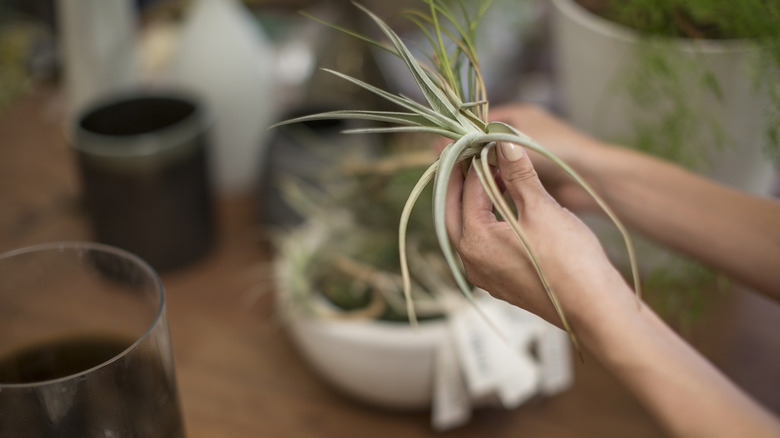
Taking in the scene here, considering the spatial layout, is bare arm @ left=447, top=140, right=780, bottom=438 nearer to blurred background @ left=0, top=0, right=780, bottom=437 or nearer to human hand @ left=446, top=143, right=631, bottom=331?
human hand @ left=446, top=143, right=631, bottom=331

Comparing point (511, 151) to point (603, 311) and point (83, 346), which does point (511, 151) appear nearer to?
point (603, 311)

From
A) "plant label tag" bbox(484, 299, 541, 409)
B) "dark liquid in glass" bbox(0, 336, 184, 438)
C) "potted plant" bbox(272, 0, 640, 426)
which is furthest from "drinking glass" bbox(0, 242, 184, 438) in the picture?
"plant label tag" bbox(484, 299, 541, 409)

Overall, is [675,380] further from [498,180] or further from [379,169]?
[379,169]

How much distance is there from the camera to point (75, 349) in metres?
0.37

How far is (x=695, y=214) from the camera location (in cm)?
46

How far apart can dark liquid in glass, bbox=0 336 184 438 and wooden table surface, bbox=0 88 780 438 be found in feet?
0.65

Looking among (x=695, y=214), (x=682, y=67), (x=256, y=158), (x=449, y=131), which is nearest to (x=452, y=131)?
(x=449, y=131)

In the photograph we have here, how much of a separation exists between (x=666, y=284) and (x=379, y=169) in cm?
25

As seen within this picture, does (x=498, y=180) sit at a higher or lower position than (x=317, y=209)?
higher

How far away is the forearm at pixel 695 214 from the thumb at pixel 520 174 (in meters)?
0.21

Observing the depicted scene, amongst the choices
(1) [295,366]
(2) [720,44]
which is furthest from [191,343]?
(2) [720,44]

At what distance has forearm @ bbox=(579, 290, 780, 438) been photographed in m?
0.28

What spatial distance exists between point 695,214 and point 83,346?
14.2 inches

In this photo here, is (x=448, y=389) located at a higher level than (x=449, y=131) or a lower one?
lower
